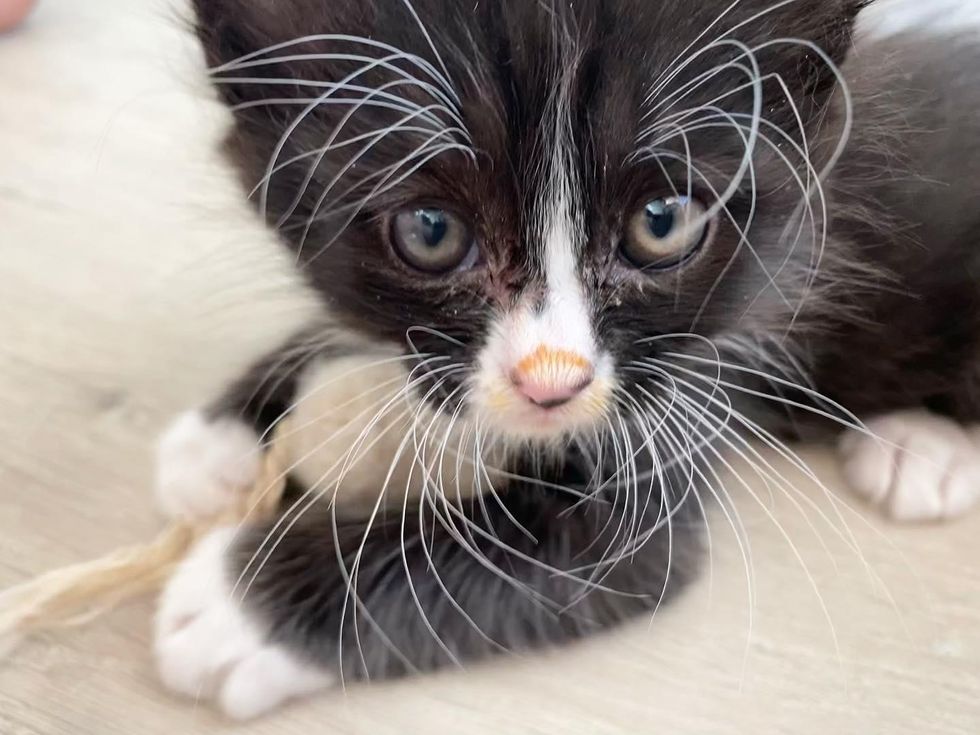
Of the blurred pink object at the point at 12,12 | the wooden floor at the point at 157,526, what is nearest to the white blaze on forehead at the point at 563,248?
the wooden floor at the point at 157,526

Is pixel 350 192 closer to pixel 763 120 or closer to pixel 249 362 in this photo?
pixel 763 120

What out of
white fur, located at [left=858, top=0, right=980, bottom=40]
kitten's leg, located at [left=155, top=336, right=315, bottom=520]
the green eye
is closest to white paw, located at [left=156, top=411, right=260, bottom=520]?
kitten's leg, located at [left=155, top=336, right=315, bottom=520]

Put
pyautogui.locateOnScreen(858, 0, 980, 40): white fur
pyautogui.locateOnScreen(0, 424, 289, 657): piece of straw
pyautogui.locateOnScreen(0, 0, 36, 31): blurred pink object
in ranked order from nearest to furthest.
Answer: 1. pyautogui.locateOnScreen(0, 424, 289, 657): piece of straw
2. pyautogui.locateOnScreen(858, 0, 980, 40): white fur
3. pyautogui.locateOnScreen(0, 0, 36, 31): blurred pink object

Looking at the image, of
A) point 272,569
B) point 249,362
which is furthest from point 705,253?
point 249,362

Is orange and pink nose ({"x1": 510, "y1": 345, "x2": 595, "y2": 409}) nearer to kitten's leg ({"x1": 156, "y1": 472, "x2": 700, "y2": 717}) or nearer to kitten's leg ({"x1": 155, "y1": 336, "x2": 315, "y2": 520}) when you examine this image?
kitten's leg ({"x1": 156, "y1": 472, "x2": 700, "y2": 717})

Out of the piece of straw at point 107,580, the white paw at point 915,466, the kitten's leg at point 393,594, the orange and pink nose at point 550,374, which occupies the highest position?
the orange and pink nose at point 550,374

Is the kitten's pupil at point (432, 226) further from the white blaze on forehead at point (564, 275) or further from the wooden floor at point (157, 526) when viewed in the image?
the wooden floor at point (157, 526)

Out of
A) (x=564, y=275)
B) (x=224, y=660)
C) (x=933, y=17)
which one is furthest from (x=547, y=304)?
(x=933, y=17)
